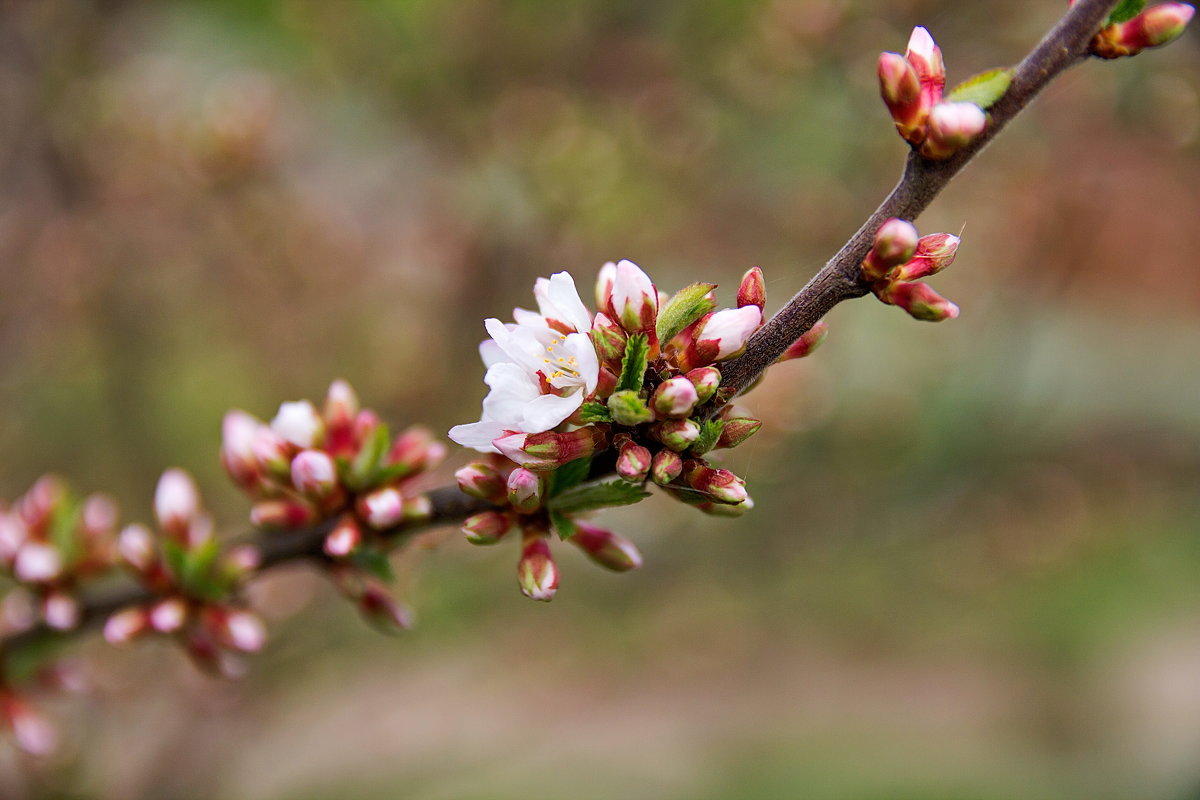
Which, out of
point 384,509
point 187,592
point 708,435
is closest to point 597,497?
point 708,435

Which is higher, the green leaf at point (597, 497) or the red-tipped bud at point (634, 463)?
the green leaf at point (597, 497)

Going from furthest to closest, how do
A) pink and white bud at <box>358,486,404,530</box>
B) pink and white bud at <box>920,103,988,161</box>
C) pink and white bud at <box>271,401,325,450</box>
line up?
pink and white bud at <box>271,401,325,450</box>
pink and white bud at <box>358,486,404,530</box>
pink and white bud at <box>920,103,988,161</box>

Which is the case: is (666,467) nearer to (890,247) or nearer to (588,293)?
(890,247)

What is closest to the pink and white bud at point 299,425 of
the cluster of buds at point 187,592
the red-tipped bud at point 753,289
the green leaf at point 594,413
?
the cluster of buds at point 187,592

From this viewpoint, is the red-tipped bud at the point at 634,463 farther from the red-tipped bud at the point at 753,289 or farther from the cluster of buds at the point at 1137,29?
the cluster of buds at the point at 1137,29

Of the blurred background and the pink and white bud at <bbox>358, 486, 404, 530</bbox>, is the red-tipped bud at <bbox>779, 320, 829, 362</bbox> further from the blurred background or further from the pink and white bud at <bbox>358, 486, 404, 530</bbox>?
the blurred background

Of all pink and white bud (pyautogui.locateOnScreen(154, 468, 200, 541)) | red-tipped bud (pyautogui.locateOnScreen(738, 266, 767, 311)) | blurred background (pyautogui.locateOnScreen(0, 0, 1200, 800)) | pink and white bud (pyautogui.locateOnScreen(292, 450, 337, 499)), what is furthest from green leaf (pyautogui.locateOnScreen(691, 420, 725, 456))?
blurred background (pyautogui.locateOnScreen(0, 0, 1200, 800))
